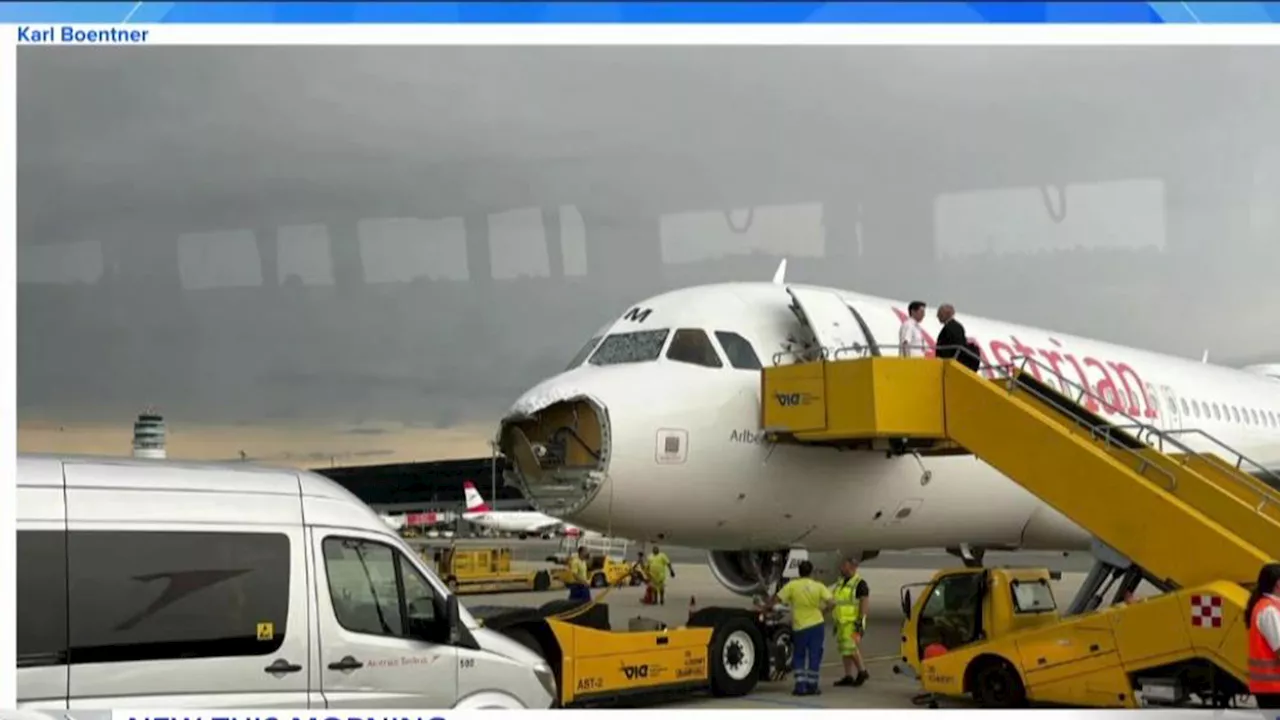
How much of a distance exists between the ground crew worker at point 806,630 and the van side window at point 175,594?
17.4ft

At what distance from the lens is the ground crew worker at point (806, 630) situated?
35.7 ft

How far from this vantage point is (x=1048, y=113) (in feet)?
37.0

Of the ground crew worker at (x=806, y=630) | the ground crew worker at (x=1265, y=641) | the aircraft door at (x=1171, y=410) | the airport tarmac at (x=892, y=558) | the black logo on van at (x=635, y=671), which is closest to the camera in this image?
the ground crew worker at (x=1265, y=641)

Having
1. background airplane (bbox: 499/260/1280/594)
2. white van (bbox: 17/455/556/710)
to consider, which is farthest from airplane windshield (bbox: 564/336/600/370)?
white van (bbox: 17/455/556/710)

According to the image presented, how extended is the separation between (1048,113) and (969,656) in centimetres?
482

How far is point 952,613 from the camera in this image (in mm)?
11195

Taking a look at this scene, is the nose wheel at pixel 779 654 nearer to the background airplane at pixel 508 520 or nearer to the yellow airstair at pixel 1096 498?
the yellow airstair at pixel 1096 498

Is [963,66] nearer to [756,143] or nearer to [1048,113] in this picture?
[1048,113]

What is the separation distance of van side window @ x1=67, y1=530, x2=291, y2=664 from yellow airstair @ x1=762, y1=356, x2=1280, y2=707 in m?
5.67

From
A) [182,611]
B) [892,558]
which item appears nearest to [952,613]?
[182,611]

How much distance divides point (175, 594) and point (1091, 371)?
1273 centimetres

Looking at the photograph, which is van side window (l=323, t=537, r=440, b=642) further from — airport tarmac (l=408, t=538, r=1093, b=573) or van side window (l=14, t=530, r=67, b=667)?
airport tarmac (l=408, t=538, r=1093, b=573)

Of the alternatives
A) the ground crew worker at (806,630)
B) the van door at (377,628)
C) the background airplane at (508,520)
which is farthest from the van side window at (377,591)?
the background airplane at (508,520)

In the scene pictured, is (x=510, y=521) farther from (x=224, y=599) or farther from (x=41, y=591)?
(x=41, y=591)
